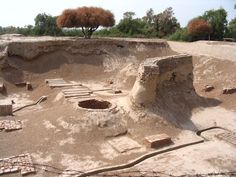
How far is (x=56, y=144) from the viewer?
1050 centimetres

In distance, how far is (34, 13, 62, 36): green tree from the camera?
33.6 m

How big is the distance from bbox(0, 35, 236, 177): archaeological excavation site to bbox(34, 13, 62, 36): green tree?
13776 millimetres

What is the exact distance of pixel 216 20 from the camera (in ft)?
98.8

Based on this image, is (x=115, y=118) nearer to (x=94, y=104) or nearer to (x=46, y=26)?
(x=94, y=104)

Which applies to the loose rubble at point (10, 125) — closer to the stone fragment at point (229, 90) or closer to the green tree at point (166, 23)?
the stone fragment at point (229, 90)

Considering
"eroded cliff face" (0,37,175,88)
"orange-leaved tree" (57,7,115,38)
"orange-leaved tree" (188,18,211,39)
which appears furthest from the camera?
"orange-leaved tree" (188,18,211,39)

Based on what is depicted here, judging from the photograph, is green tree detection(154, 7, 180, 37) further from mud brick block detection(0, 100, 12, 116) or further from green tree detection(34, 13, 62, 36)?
mud brick block detection(0, 100, 12, 116)

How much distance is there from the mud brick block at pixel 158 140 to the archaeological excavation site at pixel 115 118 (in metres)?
0.03

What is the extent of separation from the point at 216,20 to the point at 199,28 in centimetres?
272

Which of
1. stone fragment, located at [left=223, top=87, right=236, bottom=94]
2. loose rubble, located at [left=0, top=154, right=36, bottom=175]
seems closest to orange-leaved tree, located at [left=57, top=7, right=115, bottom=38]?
stone fragment, located at [left=223, top=87, right=236, bottom=94]

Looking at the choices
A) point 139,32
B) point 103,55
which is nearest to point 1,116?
point 103,55

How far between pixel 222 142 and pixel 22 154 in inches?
269

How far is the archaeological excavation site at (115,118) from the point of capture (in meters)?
9.49

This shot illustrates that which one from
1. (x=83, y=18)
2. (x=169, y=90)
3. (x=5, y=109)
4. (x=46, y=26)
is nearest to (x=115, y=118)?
(x=169, y=90)
